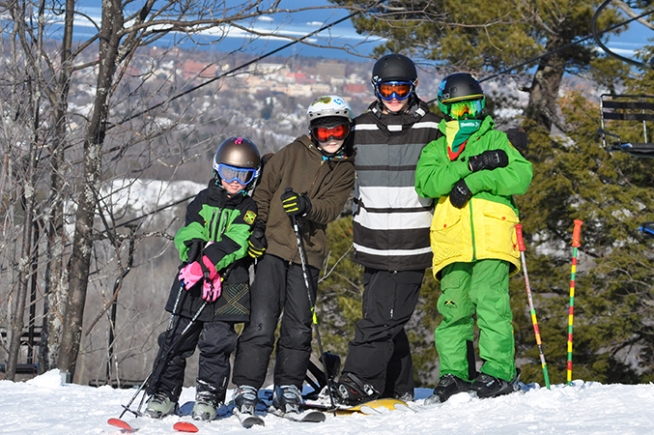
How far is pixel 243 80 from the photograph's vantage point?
9875 millimetres

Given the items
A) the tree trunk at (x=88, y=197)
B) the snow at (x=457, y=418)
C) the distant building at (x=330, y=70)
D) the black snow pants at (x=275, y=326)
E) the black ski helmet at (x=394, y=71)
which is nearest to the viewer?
the snow at (x=457, y=418)

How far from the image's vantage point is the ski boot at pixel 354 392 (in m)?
4.88

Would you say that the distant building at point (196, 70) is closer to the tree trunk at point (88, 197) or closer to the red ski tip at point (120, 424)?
the tree trunk at point (88, 197)

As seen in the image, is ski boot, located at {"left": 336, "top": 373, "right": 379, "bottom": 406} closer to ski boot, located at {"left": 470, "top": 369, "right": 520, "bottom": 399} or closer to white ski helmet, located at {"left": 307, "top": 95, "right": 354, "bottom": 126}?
ski boot, located at {"left": 470, "top": 369, "right": 520, "bottom": 399}

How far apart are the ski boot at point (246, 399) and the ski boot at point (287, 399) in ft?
0.53

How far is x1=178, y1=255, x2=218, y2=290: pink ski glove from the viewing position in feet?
14.5

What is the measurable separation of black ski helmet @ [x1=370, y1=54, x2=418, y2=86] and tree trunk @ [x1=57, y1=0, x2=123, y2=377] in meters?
3.50

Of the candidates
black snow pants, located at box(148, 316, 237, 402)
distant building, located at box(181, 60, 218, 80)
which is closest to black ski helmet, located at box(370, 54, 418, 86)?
black snow pants, located at box(148, 316, 237, 402)

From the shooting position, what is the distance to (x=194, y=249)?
14.6 feet

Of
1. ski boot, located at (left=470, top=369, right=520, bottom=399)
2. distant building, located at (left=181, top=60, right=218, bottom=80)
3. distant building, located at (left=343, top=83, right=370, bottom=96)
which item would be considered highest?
distant building, located at (left=343, top=83, right=370, bottom=96)

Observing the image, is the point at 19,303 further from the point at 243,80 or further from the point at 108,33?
the point at 243,80

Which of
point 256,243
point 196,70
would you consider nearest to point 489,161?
point 256,243

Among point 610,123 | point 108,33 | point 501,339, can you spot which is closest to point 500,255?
point 501,339

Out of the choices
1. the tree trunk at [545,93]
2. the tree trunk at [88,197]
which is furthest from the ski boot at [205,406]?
the tree trunk at [545,93]
